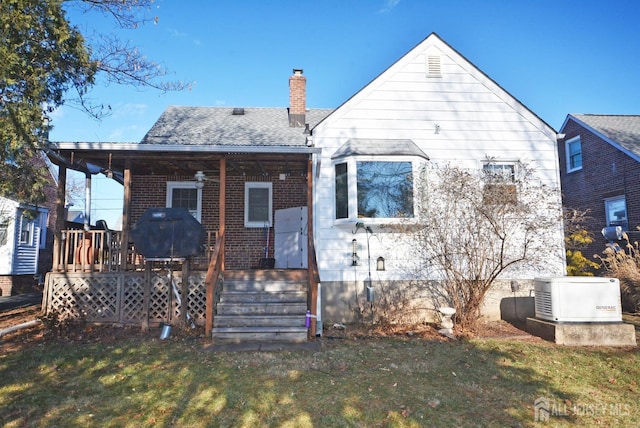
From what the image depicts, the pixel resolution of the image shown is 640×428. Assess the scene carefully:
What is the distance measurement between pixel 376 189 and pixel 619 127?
13.5m

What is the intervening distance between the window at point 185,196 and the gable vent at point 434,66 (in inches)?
266

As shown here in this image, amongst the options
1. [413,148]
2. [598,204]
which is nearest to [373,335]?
[413,148]

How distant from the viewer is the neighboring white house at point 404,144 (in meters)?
8.76

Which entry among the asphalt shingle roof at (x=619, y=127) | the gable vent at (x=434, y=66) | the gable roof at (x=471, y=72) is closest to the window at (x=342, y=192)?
the gable roof at (x=471, y=72)

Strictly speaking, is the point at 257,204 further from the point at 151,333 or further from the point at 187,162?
the point at 151,333

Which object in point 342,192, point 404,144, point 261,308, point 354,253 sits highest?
point 404,144

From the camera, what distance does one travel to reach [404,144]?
902 cm

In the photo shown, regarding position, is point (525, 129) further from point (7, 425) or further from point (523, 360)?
point (7, 425)

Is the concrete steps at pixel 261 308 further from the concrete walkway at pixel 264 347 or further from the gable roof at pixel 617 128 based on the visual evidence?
the gable roof at pixel 617 128

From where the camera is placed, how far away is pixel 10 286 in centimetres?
1648

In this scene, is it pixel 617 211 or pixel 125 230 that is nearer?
pixel 125 230

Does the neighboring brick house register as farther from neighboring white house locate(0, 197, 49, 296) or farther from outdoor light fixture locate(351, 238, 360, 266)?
neighboring white house locate(0, 197, 49, 296)

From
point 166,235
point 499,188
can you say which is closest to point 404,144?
point 499,188

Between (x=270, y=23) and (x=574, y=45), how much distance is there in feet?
30.9
